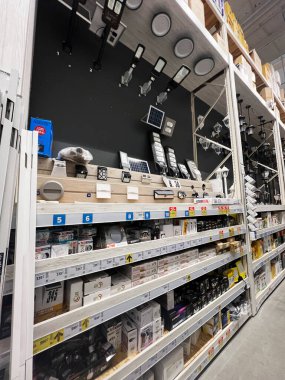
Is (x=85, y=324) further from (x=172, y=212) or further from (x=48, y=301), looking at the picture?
(x=172, y=212)

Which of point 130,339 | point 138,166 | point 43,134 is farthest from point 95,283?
point 138,166

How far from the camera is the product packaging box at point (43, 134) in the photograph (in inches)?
29.7

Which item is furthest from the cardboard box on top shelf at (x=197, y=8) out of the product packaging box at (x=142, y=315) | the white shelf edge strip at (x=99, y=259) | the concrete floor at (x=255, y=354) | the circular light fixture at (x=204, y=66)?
the concrete floor at (x=255, y=354)

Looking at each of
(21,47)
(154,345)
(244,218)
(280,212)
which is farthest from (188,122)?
(280,212)

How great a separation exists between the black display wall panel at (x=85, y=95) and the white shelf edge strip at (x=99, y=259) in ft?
2.17

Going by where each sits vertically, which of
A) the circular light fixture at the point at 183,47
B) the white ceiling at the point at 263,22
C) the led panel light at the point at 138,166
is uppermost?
the white ceiling at the point at 263,22

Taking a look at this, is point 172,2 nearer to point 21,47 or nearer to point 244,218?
point 21,47

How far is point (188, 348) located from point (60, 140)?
147cm

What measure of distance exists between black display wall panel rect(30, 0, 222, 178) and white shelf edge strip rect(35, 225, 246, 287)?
0.66 meters

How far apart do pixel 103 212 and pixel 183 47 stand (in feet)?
5.22

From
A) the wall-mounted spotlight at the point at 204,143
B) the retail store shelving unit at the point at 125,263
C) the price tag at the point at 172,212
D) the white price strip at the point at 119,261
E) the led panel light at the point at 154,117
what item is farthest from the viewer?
the wall-mounted spotlight at the point at 204,143

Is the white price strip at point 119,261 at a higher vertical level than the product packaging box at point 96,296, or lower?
higher

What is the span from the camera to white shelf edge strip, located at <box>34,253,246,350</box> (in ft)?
1.80

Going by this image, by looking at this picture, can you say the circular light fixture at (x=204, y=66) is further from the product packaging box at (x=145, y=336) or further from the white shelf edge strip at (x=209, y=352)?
the white shelf edge strip at (x=209, y=352)
